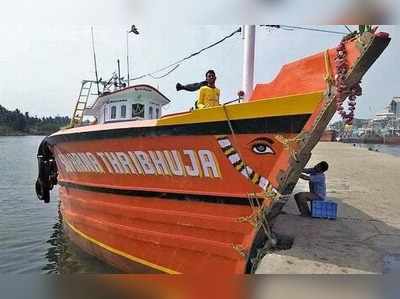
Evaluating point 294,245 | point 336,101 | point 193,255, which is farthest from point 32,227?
point 336,101

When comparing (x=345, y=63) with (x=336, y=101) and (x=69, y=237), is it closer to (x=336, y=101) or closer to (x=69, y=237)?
(x=336, y=101)

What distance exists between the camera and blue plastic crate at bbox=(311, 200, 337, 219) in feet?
23.8

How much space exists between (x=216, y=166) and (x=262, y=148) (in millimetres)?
614

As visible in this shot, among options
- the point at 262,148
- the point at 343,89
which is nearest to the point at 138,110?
the point at 262,148

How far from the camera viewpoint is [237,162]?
16.1 ft

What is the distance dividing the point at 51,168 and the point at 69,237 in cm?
190

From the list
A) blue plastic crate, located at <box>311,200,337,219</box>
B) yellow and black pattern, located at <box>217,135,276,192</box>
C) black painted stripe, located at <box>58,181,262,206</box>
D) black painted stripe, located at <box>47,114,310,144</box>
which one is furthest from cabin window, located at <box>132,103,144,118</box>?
yellow and black pattern, located at <box>217,135,276,192</box>

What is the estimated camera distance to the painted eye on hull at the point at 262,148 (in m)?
4.76

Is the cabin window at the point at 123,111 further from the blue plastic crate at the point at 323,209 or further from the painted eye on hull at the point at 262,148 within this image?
the painted eye on hull at the point at 262,148

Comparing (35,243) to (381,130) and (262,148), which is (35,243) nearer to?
(262,148)

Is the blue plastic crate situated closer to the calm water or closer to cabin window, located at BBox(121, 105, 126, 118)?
the calm water

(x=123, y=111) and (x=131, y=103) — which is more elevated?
(x=131, y=103)

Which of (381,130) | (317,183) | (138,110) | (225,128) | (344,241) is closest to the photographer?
(225,128)

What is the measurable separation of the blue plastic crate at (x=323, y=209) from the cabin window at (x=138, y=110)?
388cm
